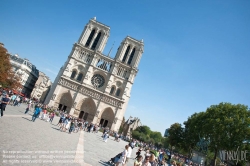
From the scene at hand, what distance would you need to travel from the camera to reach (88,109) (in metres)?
39.2

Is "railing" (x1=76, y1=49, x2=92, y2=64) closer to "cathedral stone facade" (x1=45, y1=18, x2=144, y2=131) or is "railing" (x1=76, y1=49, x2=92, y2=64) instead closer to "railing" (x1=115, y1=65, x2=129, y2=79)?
"cathedral stone facade" (x1=45, y1=18, x2=144, y2=131)

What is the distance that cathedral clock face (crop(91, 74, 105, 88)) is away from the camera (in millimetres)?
40594

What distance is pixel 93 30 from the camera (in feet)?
139

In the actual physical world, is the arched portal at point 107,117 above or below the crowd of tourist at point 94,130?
above

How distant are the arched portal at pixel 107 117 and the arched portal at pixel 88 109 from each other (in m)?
2.26

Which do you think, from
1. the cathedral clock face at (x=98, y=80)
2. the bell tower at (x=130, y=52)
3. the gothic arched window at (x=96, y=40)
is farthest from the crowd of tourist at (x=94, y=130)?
the gothic arched window at (x=96, y=40)

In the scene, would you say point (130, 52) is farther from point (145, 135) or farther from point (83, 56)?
point (145, 135)

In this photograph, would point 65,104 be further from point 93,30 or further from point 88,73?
point 93,30

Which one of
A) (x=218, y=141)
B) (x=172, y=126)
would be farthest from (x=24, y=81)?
(x=218, y=141)

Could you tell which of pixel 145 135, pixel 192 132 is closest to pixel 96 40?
pixel 192 132

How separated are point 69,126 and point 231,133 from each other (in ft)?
72.6

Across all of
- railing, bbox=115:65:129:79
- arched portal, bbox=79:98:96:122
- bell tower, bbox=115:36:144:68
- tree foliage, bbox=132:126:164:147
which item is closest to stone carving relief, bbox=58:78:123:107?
arched portal, bbox=79:98:96:122

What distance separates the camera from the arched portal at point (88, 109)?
38912 millimetres

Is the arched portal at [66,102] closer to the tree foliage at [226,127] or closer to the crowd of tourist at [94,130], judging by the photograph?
the crowd of tourist at [94,130]
